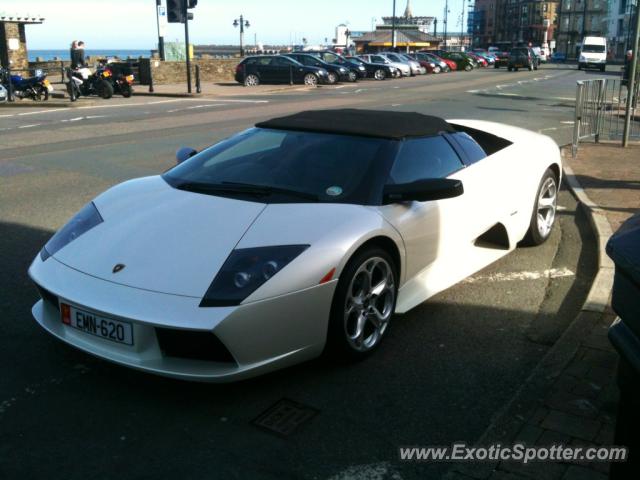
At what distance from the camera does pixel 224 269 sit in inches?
128

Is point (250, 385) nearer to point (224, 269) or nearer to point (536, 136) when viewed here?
point (224, 269)

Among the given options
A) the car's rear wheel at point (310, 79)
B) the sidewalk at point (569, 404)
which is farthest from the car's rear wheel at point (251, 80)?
the sidewalk at point (569, 404)

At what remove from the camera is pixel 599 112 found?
12.2m

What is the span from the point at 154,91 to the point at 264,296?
2571 centimetres

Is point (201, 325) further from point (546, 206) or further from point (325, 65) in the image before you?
point (325, 65)

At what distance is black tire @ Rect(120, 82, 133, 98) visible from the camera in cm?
2455

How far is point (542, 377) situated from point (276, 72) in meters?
30.7

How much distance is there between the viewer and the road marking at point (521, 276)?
5.27 meters

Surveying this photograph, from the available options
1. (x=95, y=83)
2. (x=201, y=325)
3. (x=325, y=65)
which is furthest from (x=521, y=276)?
(x=325, y=65)

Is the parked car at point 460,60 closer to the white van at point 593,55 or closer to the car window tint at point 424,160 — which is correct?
Result: the white van at point 593,55

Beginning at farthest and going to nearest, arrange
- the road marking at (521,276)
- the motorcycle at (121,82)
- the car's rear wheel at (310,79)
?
the car's rear wheel at (310,79) < the motorcycle at (121,82) < the road marking at (521,276)

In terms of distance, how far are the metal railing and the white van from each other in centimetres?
5161

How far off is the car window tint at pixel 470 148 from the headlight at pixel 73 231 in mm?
2565

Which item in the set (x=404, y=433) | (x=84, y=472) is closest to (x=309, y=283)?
(x=404, y=433)
